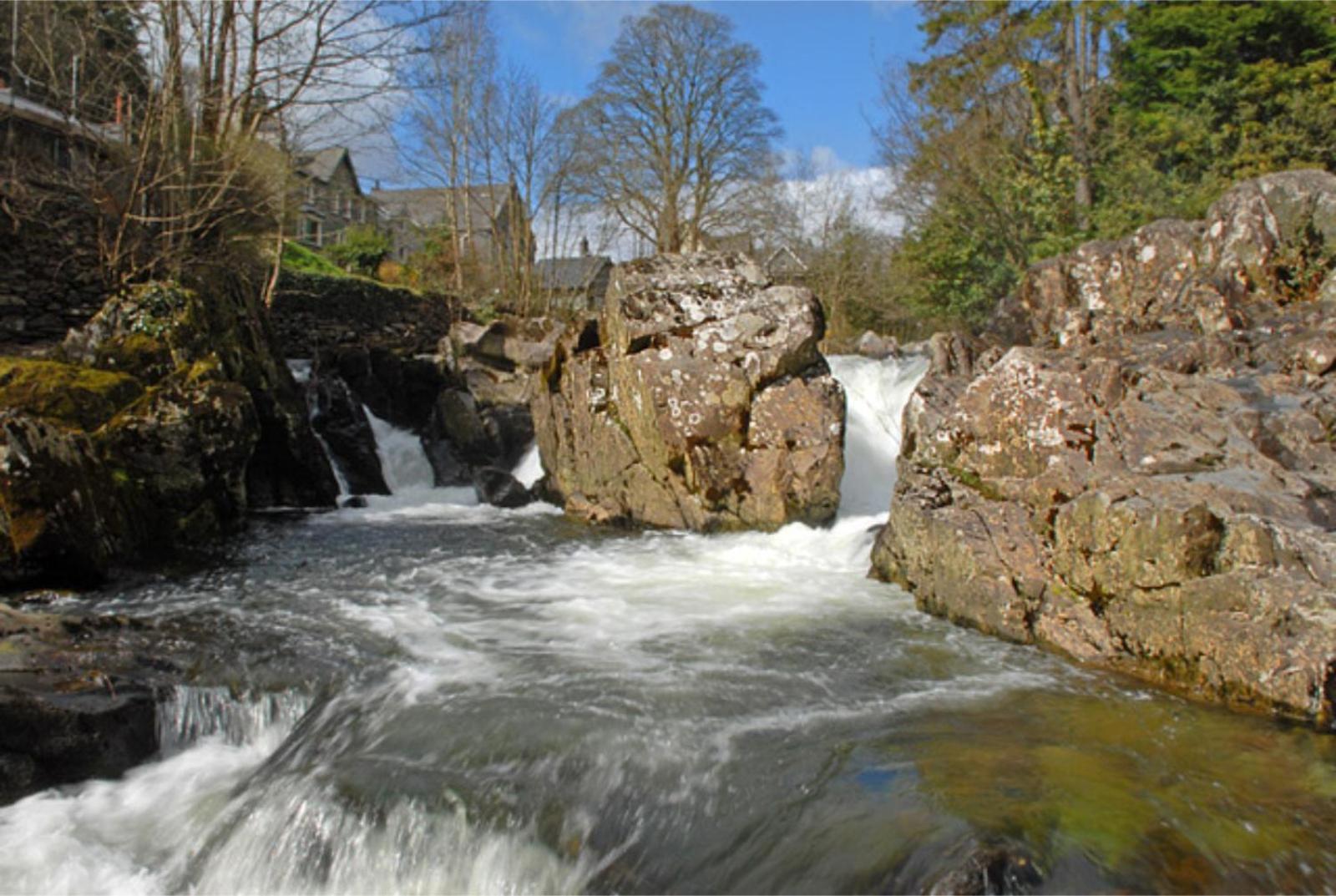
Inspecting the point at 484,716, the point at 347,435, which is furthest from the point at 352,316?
the point at 484,716

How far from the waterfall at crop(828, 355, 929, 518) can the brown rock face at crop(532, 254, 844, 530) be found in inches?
36.2

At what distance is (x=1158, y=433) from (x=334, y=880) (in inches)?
229

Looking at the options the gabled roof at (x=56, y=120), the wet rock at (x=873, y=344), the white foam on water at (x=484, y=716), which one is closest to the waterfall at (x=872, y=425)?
the white foam on water at (x=484, y=716)

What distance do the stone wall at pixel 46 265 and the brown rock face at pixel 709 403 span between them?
259 inches

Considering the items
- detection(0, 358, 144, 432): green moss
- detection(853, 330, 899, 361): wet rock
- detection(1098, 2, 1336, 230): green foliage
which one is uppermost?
detection(1098, 2, 1336, 230): green foliage

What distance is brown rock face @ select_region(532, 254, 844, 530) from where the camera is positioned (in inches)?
388

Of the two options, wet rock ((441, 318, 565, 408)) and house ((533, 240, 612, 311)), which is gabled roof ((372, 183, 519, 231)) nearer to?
house ((533, 240, 612, 311))

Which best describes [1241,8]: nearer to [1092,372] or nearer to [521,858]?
[1092,372]

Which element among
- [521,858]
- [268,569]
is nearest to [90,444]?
[268,569]

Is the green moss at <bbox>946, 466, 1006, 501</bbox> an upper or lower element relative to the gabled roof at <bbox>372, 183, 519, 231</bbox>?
lower

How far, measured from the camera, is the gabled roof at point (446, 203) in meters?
27.8

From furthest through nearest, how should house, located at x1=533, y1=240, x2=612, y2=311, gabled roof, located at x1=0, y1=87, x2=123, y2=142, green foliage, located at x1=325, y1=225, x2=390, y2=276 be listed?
green foliage, located at x1=325, y1=225, x2=390, y2=276, house, located at x1=533, y1=240, x2=612, y2=311, gabled roof, located at x1=0, y1=87, x2=123, y2=142

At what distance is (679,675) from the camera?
5.28m

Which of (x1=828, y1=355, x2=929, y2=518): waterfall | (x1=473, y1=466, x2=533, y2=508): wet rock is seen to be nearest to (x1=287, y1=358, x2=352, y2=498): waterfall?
(x1=473, y1=466, x2=533, y2=508): wet rock
